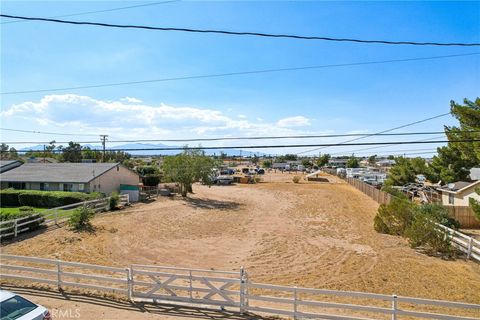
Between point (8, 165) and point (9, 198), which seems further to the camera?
point (8, 165)

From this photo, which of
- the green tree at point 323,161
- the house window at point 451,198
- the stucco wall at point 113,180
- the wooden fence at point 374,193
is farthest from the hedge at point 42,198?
the green tree at point 323,161

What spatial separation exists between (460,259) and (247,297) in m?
13.0

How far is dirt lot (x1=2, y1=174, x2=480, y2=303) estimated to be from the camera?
543 inches

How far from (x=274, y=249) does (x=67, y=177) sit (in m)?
28.1

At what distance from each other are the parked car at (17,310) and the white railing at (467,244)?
18.8 meters

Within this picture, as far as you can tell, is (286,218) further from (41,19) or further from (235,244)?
(41,19)

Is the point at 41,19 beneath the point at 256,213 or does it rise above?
above

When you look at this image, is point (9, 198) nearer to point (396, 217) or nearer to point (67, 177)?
point (67, 177)

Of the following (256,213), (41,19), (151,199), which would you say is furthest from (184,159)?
(41,19)

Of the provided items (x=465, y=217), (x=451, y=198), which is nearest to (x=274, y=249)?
(x=465, y=217)

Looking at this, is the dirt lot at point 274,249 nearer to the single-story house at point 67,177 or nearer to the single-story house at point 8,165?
the single-story house at point 67,177

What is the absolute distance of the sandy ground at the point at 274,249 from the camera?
13.8 meters

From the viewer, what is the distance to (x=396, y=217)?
22.6m

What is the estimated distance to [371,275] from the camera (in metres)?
14.4
